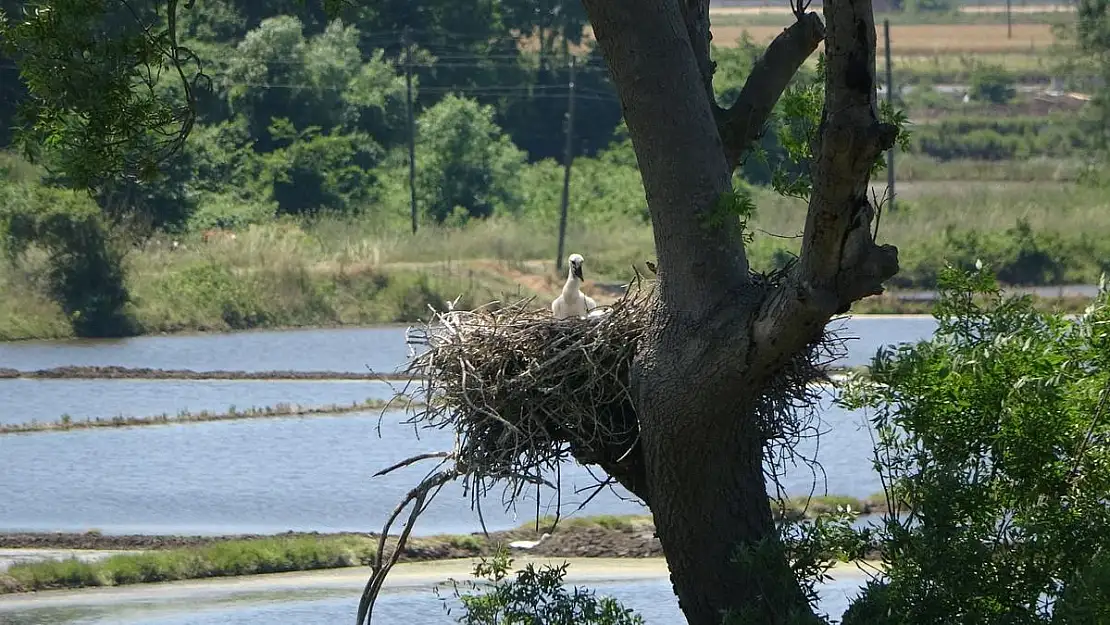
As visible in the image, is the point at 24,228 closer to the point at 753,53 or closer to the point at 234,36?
the point at 234,36

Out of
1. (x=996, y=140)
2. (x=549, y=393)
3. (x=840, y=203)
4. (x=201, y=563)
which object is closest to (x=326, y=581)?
(x=201, y=563)

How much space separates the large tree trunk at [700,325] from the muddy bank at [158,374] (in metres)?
24.5

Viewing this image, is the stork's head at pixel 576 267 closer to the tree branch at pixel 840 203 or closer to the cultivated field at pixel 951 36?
the tree branch at pixel 840 203

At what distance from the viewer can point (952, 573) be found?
756cm

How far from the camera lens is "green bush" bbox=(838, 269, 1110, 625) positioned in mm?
7621

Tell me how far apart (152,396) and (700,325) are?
26.8m

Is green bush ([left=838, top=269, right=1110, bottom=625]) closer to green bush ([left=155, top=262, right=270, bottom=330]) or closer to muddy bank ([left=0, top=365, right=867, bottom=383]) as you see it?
muddy bank ([left=0, top=365, right=867, bottom=383])

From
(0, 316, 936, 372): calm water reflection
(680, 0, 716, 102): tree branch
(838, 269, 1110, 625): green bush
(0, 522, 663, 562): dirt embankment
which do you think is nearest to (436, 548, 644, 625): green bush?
A: (838, 269, 1110, 625): green bush

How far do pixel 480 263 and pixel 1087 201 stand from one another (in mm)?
21053

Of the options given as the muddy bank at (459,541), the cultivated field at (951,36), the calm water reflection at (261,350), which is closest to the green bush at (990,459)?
the muddy bank at (459,541)

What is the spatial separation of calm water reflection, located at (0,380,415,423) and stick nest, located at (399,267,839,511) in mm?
21841

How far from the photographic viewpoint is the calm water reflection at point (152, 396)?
31672mm

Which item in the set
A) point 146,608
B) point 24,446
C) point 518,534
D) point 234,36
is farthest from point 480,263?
point 146,608

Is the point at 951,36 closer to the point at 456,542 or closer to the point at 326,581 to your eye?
the point at 456,542
